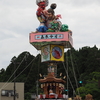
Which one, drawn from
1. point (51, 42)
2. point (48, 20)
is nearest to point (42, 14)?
point (48, 20)

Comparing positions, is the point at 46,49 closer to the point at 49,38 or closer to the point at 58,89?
the point at 49,38

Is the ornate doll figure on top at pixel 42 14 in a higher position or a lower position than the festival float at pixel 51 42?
higher

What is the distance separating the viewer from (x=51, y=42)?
130 ft

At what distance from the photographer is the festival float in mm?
39156

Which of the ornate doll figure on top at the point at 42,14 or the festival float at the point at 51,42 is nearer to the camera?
the festival float at the point at 51,42

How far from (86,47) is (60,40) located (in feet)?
149

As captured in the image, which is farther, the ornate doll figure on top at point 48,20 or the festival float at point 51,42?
the ornate doll figure on top at point 48,20

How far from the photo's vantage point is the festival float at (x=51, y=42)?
3916 cm

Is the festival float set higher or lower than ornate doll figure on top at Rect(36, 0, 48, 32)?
lower

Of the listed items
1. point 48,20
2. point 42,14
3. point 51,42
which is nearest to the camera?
point 51,42

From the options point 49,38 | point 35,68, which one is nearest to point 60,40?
A: point 49,38

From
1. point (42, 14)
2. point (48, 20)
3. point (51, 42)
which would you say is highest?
point (42, 14)

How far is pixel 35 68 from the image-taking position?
259 feet

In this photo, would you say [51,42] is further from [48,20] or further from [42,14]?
[42,14]
